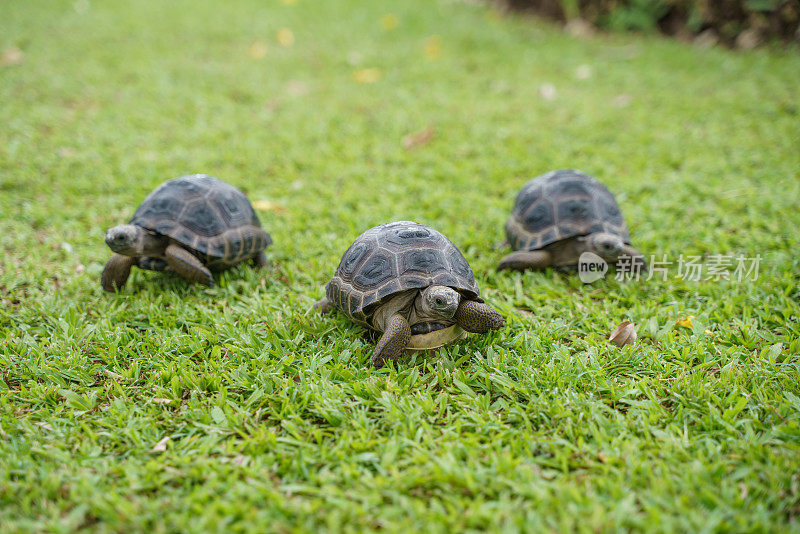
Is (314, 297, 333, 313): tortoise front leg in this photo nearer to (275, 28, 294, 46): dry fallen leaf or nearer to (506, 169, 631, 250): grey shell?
(506, 169, 631, 250): grey shell

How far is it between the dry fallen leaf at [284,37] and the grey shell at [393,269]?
7036 mm

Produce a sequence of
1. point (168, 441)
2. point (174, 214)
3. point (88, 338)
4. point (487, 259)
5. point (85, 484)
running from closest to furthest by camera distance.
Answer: point (85, 484), point (168, 441), point (88, 338), point (174, 214), point (487, 259)

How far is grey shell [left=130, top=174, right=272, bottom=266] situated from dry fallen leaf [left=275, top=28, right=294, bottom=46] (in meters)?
6.13

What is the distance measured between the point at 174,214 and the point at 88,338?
0.82 m

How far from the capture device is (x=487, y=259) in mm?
3656

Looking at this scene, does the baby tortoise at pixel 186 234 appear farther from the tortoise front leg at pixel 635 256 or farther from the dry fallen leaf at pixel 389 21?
the dry fallen leaf at pixel 389 21

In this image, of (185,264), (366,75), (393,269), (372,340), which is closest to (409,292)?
(393,269)

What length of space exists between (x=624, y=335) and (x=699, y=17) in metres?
7.62

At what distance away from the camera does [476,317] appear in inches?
101

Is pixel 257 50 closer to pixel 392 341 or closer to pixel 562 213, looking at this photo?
pixel 562 213

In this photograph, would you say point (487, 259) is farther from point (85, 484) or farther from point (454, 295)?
point (85, 484)

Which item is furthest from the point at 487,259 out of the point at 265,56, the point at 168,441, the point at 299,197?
the point at 265,56

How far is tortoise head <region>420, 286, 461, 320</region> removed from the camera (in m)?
2.40

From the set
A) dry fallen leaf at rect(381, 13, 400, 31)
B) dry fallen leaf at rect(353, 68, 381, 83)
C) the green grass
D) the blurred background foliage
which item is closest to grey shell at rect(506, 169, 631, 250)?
the green grass
